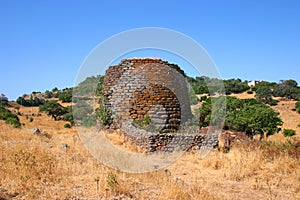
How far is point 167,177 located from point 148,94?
19.3 ft

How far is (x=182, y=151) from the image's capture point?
9430mm

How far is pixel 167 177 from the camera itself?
5.89 metres

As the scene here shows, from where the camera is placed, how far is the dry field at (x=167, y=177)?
15.6ft

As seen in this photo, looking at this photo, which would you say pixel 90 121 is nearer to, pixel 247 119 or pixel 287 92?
pixel 247 119

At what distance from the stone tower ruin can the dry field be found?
305 cm

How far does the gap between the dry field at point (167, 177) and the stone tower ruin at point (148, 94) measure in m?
3.05

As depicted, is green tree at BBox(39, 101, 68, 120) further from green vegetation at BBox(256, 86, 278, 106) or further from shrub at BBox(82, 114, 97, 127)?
green vegetation at BBox(256, 86, 278, 106)

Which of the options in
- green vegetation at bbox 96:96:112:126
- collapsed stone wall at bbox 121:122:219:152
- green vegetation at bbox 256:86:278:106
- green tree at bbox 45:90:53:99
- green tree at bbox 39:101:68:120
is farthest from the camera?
green tree at bbox 45:90:53:99

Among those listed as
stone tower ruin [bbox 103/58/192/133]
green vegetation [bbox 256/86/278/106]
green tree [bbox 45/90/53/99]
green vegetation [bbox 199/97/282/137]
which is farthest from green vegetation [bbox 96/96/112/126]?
green tree [bbox 45/90/53/99]

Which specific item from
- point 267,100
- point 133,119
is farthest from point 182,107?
point 267,100

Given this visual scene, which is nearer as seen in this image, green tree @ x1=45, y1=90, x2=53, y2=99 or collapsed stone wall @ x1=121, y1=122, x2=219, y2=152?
collapsed stone wall @ x1=121, y1=122, x2=219, y2=152

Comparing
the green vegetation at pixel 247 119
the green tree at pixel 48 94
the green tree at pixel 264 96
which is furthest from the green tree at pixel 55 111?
the green tree at pixel 48 94

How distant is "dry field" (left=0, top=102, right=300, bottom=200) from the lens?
4.75 m

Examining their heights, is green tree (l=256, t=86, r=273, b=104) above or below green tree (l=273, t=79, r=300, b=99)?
below
